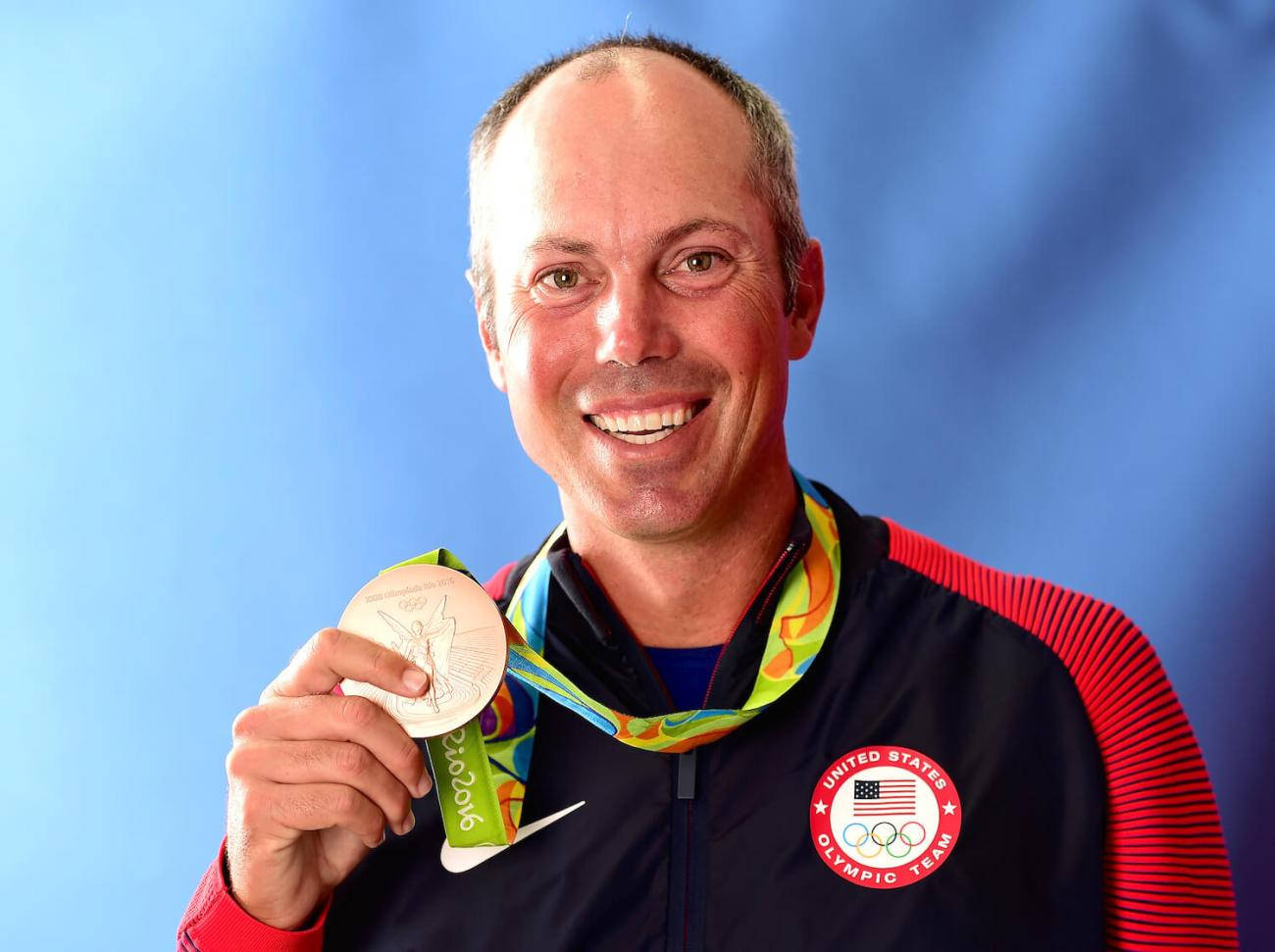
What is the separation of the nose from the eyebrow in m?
0.07

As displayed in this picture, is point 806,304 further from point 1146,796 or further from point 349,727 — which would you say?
point 349,727

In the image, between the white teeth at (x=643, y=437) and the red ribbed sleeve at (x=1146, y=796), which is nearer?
the red ribbed sleeve at (x=1146, y=796)

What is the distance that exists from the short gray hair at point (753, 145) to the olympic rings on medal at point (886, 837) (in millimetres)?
863

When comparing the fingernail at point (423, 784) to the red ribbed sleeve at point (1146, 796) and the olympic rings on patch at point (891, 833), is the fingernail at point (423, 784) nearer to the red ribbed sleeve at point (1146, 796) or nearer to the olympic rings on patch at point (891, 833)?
the olympic rings on patch at point (891, 833)

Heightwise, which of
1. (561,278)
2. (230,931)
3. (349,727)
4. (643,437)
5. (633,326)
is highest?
(561,278)

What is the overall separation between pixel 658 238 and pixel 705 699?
2.40 ft

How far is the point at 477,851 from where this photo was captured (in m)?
2.03

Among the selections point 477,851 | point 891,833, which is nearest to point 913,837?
point 891,833

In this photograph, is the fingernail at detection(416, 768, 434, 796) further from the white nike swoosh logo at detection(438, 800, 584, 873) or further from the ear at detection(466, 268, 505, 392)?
the ear at detection(466, 268, 505, 392)

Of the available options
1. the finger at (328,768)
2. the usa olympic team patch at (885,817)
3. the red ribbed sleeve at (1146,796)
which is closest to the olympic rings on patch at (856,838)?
the usa olympic team patch at (885,817)

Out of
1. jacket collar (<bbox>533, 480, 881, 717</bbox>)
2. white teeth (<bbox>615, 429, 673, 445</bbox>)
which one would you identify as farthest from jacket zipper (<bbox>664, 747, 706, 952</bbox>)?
white teeth (<bbox>615, 429, 673, 445</bbox>)

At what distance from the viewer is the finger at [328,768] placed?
6.11 ft

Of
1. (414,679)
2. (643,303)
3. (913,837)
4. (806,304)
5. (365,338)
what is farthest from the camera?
(365,338)

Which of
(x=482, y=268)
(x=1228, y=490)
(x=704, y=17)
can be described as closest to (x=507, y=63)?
(x=704, y=17)
